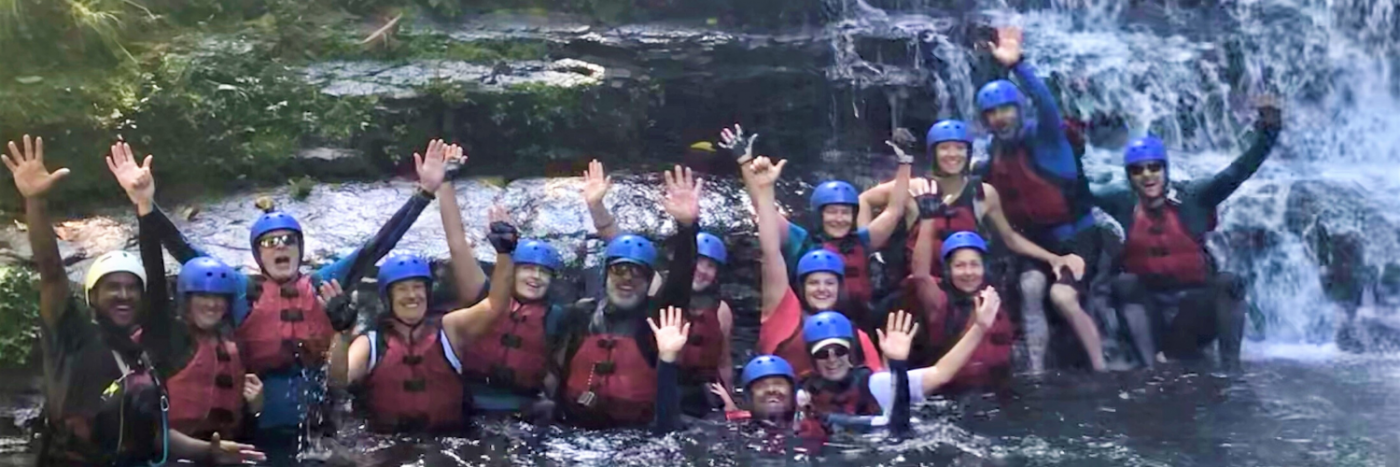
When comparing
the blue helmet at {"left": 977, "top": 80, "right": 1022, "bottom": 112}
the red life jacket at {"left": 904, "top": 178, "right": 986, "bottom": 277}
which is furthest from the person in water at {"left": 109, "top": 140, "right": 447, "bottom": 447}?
the blue helmet at {"left": 977, "top": 80, "right": 1022, "bottom": 112}

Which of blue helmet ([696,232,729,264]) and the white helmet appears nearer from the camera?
the white helmet

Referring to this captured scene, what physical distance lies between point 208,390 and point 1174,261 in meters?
4.78

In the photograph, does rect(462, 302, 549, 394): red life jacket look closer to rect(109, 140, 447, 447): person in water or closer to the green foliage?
rect(109, 140, 447, 447): person in water

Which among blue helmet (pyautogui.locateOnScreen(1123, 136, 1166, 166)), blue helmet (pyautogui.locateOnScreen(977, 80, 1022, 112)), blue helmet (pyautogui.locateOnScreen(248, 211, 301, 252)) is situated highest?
blue helmet (pyautogui.locateOnScreen(977, 80, 1022, 112))

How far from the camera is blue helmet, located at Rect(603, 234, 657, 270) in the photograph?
19.6ft

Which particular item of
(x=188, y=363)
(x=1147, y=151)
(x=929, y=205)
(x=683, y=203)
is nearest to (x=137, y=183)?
(x=188, y=363)

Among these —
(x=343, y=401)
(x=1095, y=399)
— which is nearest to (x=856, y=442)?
(x=1095, y=399)

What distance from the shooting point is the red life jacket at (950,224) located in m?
6.99

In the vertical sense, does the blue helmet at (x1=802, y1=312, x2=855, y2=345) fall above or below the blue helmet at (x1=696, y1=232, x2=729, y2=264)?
below

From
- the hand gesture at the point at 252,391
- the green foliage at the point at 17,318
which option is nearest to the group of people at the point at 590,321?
the hand gesture at the point at 252,391

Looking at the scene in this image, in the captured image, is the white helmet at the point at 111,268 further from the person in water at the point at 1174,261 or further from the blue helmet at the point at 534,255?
the person in water at the point at 1174,261

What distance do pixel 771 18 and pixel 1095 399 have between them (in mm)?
3744

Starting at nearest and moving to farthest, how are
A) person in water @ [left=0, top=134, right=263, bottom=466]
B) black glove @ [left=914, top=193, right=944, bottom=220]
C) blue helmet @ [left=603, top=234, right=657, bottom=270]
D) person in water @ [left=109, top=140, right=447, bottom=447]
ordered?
person in water @ [left=0, top=134, right=263, bottom=466]
person in water @ [left=109, top=140, right=447, bottom=447]
blue helmet @ [left=603, top=234, right=657, bottom=270]
black glove @ [left=914, top=193, right=944, bottom=220]

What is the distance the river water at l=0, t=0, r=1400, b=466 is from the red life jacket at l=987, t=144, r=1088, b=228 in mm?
952
